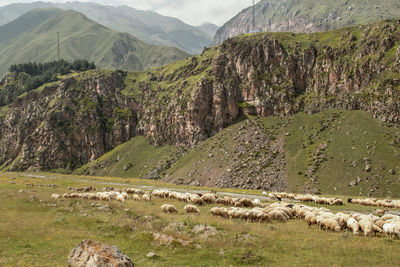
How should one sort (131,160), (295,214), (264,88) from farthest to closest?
(131,160), (264,88), (295,214)

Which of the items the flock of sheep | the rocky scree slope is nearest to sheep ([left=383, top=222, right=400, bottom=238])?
the flock of sheep

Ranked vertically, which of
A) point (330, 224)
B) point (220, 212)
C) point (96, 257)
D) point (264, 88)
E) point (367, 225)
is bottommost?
point (220, 212)

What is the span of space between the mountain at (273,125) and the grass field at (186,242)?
8238 cm

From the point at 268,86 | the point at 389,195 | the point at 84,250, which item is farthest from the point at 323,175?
the point at 84,250

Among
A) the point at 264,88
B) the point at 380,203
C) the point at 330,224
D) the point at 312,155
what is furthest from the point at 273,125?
the point at 330,224

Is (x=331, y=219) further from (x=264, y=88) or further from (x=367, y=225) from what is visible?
(x=264, y=88)

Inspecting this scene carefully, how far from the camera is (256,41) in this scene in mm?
173125

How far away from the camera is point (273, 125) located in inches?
5714

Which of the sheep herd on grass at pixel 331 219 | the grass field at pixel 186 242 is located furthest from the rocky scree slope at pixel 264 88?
the grass field at pixel 186 242

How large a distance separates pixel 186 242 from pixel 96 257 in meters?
8.81

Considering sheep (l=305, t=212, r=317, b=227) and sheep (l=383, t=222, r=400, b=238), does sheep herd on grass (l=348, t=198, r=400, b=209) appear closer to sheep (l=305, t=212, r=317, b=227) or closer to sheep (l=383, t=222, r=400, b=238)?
sheep (l=305, t=212, r=317, b=227)

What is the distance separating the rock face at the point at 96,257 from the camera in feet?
56.9

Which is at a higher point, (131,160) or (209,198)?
(209,198)

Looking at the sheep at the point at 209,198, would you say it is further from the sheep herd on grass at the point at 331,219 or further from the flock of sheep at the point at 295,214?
the sheep herd on grass at the point at 331,219
